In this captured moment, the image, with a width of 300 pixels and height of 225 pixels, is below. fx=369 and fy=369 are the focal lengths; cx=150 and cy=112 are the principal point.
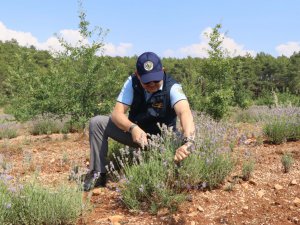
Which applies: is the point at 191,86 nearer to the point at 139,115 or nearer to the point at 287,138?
the point at 287,138

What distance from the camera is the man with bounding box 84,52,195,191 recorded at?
3.25m

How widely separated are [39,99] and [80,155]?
11.1 feet

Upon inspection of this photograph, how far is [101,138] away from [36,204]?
3.98 ft

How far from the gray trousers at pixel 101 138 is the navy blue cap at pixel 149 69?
26.1 inches

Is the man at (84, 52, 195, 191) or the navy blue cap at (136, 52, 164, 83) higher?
the navy blue cap at (136, 52, 164, 83)

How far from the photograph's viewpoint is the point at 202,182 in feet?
10.7

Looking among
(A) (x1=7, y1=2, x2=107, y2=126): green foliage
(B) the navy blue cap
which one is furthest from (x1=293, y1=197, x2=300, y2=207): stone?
(A) (x1=7, y1=2, x2=107, y2=126): green foliage

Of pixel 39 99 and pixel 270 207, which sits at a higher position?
pixel 39 99

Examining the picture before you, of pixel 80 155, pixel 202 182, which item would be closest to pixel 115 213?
pixel 202 182

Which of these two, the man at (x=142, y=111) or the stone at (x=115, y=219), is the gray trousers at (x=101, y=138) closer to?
the man at (x=142, y=111)

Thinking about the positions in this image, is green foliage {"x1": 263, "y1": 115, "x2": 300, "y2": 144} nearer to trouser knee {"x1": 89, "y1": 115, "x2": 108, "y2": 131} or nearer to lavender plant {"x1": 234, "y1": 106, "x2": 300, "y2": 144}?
lavender plant {"x1": 234, "y1": 106, "x2": 300, "y2": 144}

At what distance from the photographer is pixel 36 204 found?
2.55 m

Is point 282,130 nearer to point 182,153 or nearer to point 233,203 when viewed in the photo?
point 233,203

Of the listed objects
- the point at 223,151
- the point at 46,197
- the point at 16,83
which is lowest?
the point at 46,197
